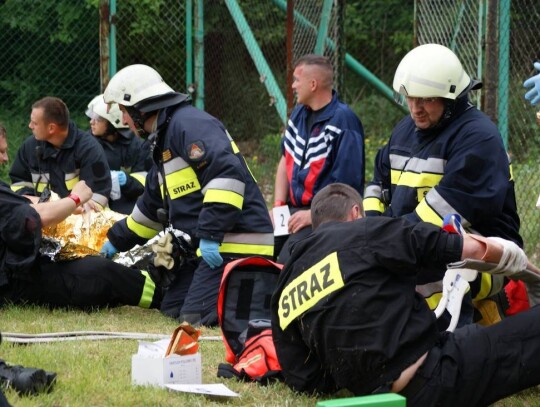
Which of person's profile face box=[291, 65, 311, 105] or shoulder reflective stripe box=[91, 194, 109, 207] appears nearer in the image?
person's profile face box=[291, 65, 311, 105]

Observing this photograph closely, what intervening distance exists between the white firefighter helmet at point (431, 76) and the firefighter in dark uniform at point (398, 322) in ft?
4.33

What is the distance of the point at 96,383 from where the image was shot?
4.85 metres

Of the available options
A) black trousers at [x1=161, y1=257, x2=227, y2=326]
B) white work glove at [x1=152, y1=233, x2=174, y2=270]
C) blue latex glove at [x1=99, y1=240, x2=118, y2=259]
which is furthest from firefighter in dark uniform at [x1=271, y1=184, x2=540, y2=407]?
blue latex glove at [x1=99, y1=240, x2=118, y2=259]

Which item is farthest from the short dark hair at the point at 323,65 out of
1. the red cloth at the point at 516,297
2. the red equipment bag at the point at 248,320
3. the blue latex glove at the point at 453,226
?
the blue latex glove at the point at 453,226

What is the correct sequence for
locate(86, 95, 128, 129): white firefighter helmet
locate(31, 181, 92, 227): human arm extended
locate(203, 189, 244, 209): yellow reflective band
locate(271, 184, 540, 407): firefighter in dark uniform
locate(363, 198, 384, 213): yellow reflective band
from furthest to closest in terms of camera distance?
locate(86, 95, 128, 129): white firefighter helmet
locate(31, 181, 92, 227): human arm extended
locate(203, 189, 244, 209): yellow reflective band
locate(363, 198, 384, 213): yellow reflective band
locate(271, 184, 540, 407): firefighter in dark uniform

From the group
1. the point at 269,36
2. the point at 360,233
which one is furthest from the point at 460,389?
the point at 269,36

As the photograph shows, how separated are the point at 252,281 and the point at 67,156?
323 centimetres

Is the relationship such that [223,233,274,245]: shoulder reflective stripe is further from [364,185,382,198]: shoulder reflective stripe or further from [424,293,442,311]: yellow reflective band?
[424,293,442,311]: yellow reflective band

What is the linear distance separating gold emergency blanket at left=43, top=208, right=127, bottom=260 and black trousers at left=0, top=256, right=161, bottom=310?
9 cm

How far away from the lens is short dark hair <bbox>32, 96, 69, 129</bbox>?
8.45m

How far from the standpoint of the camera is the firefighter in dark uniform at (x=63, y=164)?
8672 millimetres

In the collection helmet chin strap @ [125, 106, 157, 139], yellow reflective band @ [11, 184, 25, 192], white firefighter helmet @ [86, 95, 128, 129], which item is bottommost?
yellow reflective band @ [11, 184, 25, 192]

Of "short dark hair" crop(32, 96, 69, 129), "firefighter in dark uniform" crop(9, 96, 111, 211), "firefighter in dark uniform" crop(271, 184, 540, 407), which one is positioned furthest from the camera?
"firefighter in dark uniform" crop(9, 96, 111, 211)

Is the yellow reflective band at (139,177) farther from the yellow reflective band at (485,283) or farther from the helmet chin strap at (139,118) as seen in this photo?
→ the yellow reflective band at (485,283)
